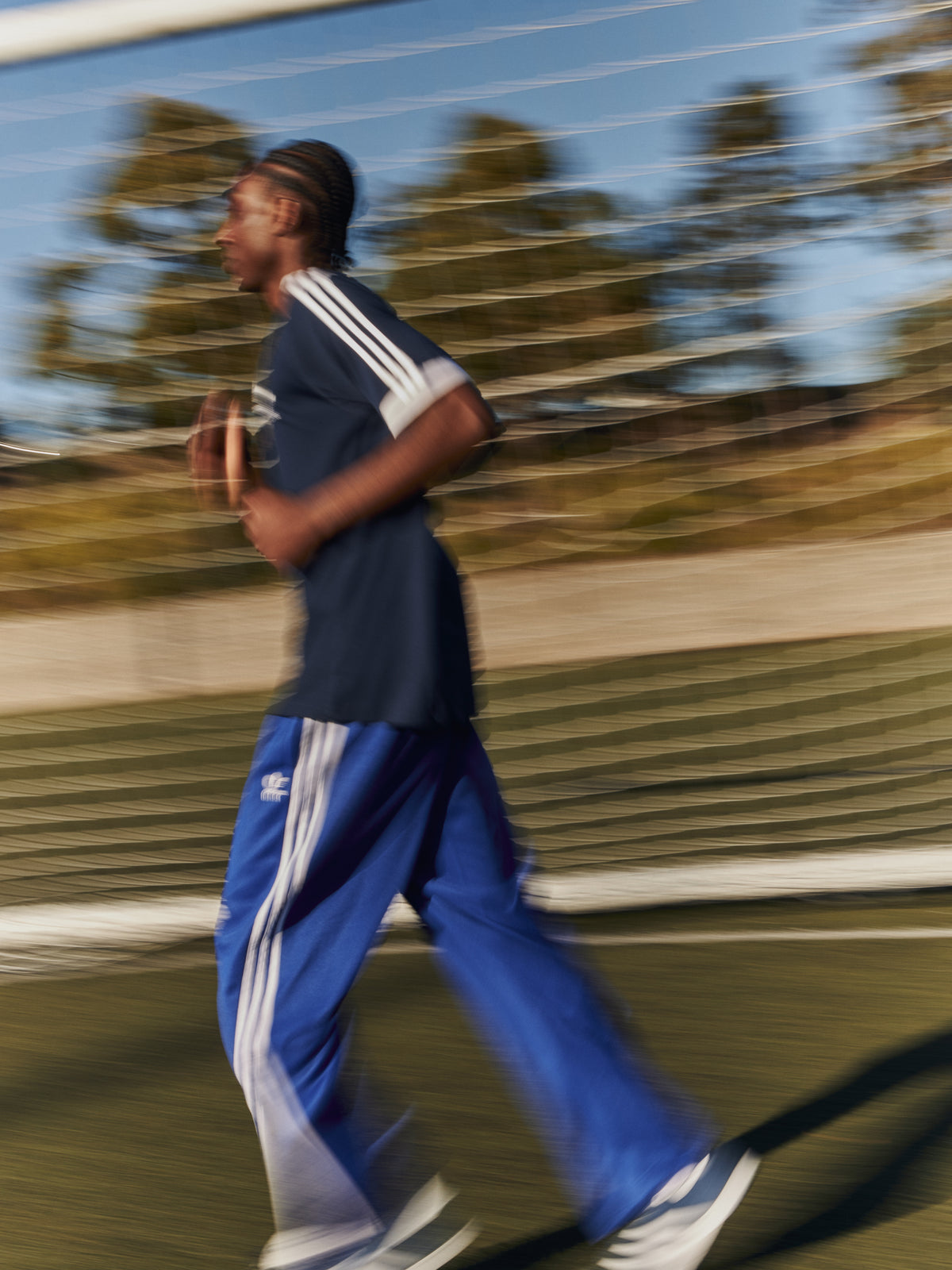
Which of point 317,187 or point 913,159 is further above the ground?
point 317,187

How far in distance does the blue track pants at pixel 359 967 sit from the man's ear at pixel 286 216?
0.65 m

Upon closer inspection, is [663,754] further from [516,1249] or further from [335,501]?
[335,501]

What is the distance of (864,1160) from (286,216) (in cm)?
172

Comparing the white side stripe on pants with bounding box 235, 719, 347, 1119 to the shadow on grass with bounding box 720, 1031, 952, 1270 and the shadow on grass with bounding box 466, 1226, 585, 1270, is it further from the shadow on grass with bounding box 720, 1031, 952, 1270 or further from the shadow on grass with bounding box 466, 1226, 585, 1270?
the shadow on grass with bounding box 720, 1031, 952, 1270

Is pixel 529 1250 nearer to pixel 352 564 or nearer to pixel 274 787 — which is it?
pixel 274 787

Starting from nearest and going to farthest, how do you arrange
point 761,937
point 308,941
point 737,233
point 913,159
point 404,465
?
point 404,465 < point 308,941 < point 761,937 < point 913,159 < point 737,233

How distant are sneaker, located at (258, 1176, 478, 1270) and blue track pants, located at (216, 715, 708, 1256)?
2cm

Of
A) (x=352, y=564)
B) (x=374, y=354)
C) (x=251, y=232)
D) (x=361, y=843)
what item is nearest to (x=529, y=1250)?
(x=361, y=843)

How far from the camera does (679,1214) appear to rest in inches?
73.5

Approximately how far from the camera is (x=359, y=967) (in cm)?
188

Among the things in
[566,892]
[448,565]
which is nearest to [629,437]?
[566,892]

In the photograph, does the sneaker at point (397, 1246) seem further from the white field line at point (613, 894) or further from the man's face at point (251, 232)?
the white field line at point (613, 894)

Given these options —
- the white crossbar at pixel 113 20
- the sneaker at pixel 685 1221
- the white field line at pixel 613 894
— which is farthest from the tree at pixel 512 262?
the sneaker at pixel 685 1221

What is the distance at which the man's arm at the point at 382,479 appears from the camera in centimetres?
176
